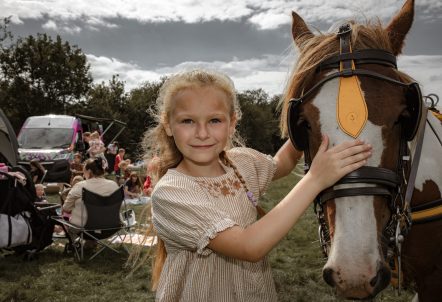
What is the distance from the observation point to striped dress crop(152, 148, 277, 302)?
1619 mm

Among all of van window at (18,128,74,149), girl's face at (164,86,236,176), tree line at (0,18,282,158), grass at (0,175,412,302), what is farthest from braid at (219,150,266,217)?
tree line at (0,18,282,158)

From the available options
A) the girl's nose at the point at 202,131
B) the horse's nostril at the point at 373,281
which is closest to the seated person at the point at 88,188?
the girl's nose at the point at 202,131

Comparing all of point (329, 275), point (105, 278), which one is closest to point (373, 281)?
point (329, 275)

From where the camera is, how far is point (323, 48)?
1854 mm

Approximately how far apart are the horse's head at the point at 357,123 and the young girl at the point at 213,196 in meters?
0.10

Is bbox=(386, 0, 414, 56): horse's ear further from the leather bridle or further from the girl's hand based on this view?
the girl's hand

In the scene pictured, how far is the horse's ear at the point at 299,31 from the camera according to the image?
83.9 inches

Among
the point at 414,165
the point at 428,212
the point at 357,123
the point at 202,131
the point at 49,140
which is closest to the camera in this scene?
the point at 357,123

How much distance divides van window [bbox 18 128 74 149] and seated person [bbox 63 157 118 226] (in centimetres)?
909

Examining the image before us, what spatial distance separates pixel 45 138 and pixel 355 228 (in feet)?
49.2

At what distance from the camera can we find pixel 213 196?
1808mm

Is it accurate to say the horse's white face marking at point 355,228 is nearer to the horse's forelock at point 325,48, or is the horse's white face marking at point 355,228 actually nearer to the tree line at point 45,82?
the horse's forelock at point 325,48

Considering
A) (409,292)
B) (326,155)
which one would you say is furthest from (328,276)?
(409,292)

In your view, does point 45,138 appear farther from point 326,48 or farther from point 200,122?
point 326,48
